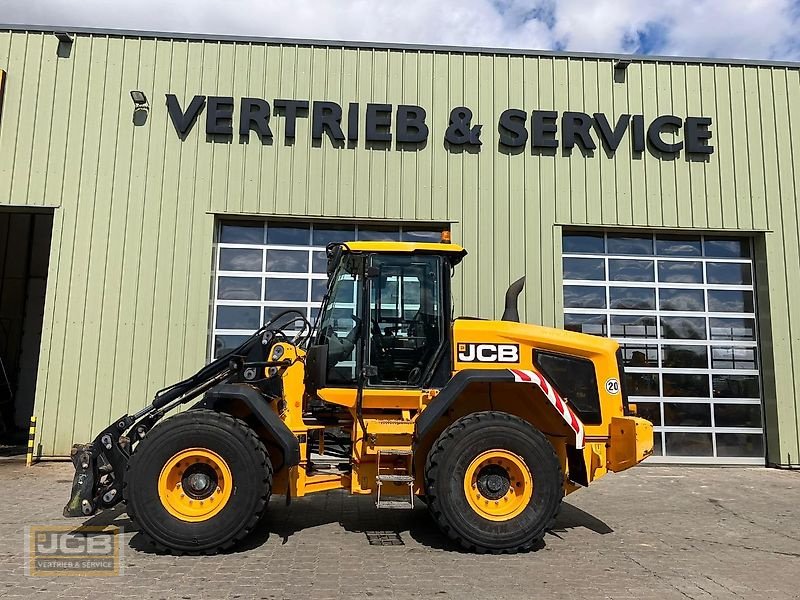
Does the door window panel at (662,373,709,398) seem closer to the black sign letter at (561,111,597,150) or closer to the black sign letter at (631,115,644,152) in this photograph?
the black sign letter at (631,115,644,152)

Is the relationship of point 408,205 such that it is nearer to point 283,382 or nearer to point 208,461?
point 283,382

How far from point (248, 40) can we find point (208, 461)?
8.26 metres

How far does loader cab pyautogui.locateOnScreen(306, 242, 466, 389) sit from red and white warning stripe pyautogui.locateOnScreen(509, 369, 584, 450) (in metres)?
0.72

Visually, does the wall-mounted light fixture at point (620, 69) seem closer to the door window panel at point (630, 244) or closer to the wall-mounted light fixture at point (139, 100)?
the door window panel at point (630, 244)

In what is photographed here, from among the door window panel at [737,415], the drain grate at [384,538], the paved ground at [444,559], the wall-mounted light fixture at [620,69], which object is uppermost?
the wall-mounted light fixture at [620,69]

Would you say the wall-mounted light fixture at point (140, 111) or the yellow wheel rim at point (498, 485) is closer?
the yellow wheel rim at point (498, 485)

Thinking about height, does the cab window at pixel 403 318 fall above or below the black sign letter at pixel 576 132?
below

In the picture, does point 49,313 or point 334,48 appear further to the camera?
point 334,48

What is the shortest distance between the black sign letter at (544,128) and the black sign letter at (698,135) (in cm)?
249

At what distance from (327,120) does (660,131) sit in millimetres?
6107

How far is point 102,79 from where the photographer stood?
422 inches

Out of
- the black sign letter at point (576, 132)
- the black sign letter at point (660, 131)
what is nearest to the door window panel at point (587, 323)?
the black sign letter at point (576, 132)

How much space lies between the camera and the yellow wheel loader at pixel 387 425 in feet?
17.6

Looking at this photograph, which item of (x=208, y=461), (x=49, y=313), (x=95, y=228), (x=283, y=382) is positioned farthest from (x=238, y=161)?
(x=208, y=461)
